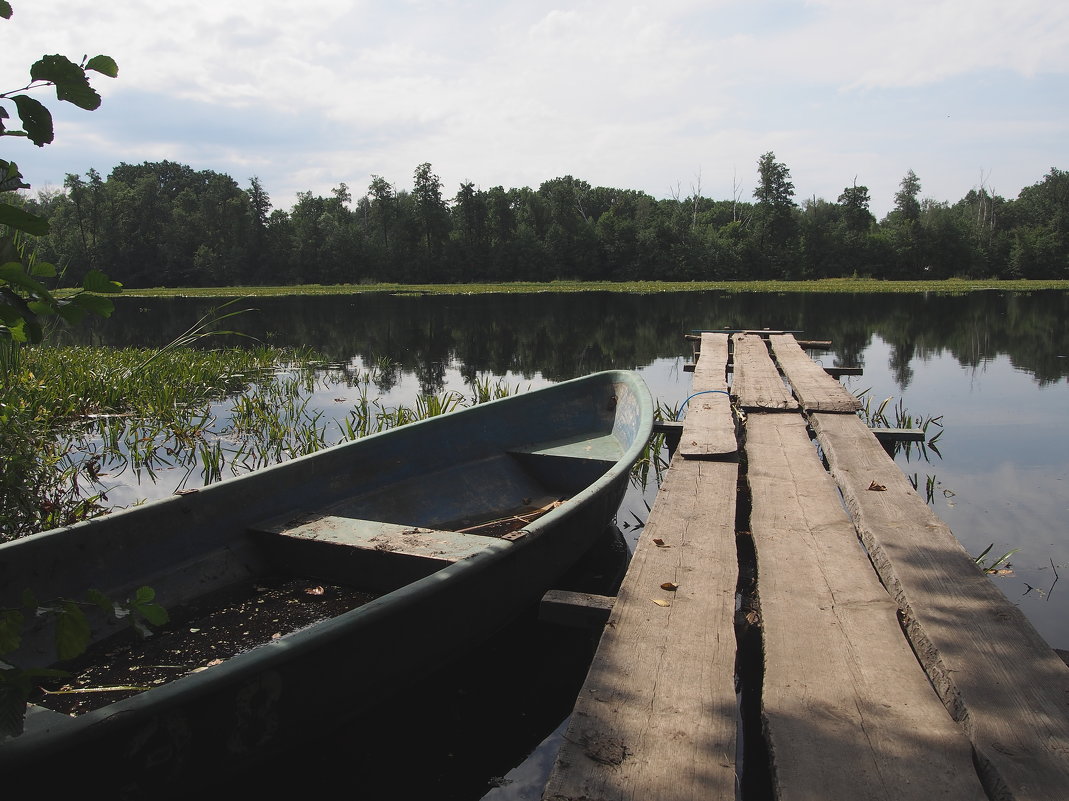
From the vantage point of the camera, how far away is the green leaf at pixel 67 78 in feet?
4.45

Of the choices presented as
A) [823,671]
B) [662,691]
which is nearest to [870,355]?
[823,671]

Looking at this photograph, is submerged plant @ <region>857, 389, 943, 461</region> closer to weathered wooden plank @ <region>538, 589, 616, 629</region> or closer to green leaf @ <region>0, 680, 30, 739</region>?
weathered wooden plank @ <region>538, 589, 616, 629</region>

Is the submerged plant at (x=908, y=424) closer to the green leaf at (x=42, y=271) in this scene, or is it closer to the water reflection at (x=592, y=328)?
the water reflection at (x=592, y=328)

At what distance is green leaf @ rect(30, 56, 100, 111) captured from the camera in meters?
1.36

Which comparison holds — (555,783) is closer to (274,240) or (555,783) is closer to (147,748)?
(147,748)

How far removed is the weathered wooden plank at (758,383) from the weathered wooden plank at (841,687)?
2.78 metres

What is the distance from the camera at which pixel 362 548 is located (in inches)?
126

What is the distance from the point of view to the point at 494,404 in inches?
207

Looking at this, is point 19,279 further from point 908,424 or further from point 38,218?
point 908,424

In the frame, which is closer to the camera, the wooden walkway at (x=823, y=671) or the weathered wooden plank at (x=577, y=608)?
the wooden walkway at (x=823, y=671)

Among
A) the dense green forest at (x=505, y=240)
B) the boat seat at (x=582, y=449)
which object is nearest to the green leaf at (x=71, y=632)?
the boat seat at (x=582, y=449)

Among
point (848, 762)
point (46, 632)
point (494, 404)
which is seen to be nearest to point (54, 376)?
point (494, 404)

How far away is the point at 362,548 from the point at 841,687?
79.2 inches

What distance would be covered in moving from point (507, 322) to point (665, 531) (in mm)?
17118
